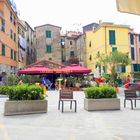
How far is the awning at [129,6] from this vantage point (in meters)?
4.02

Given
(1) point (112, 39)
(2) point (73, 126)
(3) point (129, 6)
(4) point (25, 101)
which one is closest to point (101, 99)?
(4) point (25, 101)

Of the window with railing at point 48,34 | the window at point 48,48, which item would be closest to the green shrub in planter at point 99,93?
the window at point 48,48

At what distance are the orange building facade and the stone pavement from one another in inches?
839

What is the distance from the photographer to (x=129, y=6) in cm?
409

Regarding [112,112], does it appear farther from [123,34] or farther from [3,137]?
[123,34]

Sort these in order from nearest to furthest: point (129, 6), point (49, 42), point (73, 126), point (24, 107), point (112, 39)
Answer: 1. point (129, 6)
2. point (73, 126)
3. point (24, 107)
4. point (112, 39)
5. point (49, 42)

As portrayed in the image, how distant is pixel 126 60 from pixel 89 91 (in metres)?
21.9

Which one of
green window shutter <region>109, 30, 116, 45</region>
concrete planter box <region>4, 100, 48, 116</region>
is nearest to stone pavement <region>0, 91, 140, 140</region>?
concrete planter box <region>4, 100, 48, 116</region>

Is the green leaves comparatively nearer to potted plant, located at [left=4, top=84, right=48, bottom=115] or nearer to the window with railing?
potted plant, located at [left=4, top=84, right=48, bottom=115]

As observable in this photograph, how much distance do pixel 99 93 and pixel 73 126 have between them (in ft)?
12.2

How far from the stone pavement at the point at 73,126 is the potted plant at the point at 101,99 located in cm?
53

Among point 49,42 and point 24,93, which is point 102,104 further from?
point 49,42

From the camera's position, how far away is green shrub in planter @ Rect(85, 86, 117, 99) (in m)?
12.2

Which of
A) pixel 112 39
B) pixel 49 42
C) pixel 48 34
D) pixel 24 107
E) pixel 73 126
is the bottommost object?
pixel 73 126
